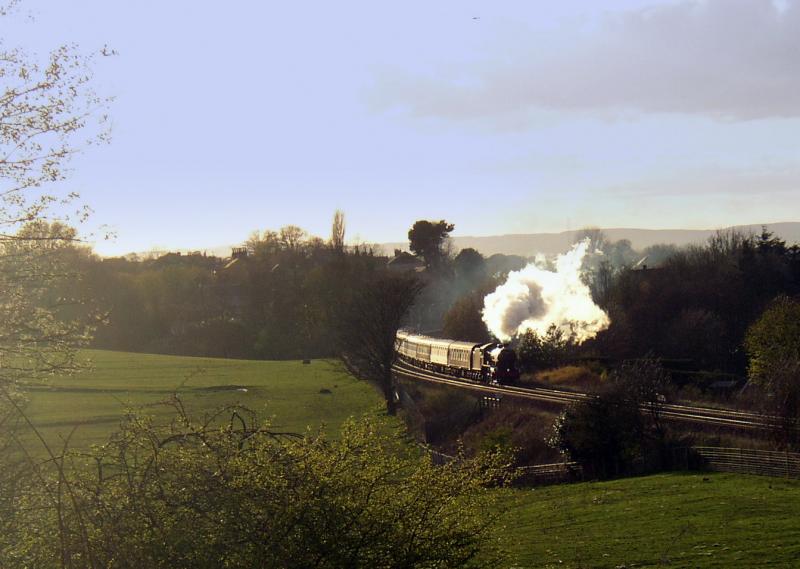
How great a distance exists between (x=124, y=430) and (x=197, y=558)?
207 centimetres

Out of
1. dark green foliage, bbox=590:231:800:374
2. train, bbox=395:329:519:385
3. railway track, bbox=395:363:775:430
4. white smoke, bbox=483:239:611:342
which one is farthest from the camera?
white smoke, bbox=483:239:611:342

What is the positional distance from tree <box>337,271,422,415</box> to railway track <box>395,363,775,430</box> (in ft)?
13.4

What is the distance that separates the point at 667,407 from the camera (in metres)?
36.9

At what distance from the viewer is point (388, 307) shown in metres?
57.2

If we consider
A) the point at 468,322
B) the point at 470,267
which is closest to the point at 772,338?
the point at 468,322

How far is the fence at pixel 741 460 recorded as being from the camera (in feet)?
83.5

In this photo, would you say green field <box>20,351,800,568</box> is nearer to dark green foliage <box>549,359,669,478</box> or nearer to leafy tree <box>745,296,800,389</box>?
dark green foliage <box>549,359,669,478</box>

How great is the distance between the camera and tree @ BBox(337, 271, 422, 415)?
5556cm

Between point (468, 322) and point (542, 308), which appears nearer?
point (542, 308)

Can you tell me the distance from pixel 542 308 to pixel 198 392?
26719 mm

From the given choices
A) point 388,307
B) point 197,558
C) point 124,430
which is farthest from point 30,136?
point 388,307

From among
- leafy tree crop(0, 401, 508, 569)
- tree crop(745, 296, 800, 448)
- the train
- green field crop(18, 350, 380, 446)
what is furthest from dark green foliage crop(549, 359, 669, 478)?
leafy tree crop(0, 401, 508, 569)

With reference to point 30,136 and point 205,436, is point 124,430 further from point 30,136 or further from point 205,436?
point 30,136

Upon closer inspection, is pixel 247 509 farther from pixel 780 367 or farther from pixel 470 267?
pixel 470 267
